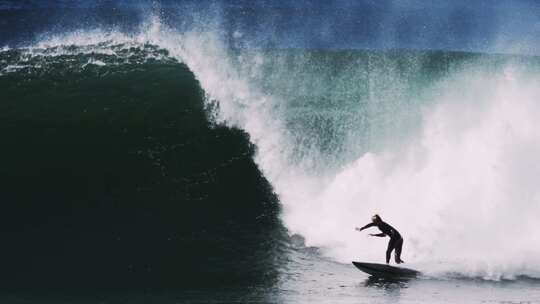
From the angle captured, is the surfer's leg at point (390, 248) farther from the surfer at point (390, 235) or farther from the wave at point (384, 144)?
the wave at point (384, 144)

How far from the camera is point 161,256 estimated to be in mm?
12305

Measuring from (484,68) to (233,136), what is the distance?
995 cm

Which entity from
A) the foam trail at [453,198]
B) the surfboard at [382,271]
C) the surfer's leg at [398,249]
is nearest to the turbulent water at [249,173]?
the foam trail at [453,198]

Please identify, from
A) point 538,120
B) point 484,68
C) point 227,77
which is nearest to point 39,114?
point 227,77

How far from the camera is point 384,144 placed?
16.9 meters

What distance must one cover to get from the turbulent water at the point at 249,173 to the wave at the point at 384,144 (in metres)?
0.04

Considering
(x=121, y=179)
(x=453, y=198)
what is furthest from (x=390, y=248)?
(x=121, y=179)

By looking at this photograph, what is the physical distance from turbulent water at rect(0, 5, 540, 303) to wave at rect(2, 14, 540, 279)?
0.04 meters

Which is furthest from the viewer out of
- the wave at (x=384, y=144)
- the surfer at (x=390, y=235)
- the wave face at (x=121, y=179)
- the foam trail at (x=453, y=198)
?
the wave at (x=384, y=144)

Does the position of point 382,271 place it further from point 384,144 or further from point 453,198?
point 384,144

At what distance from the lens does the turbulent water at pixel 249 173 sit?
12000 millimetres

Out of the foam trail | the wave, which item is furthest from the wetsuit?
the foam trail

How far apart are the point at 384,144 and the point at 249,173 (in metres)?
3.47

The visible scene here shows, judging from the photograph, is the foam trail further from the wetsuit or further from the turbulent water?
the wetsuit
